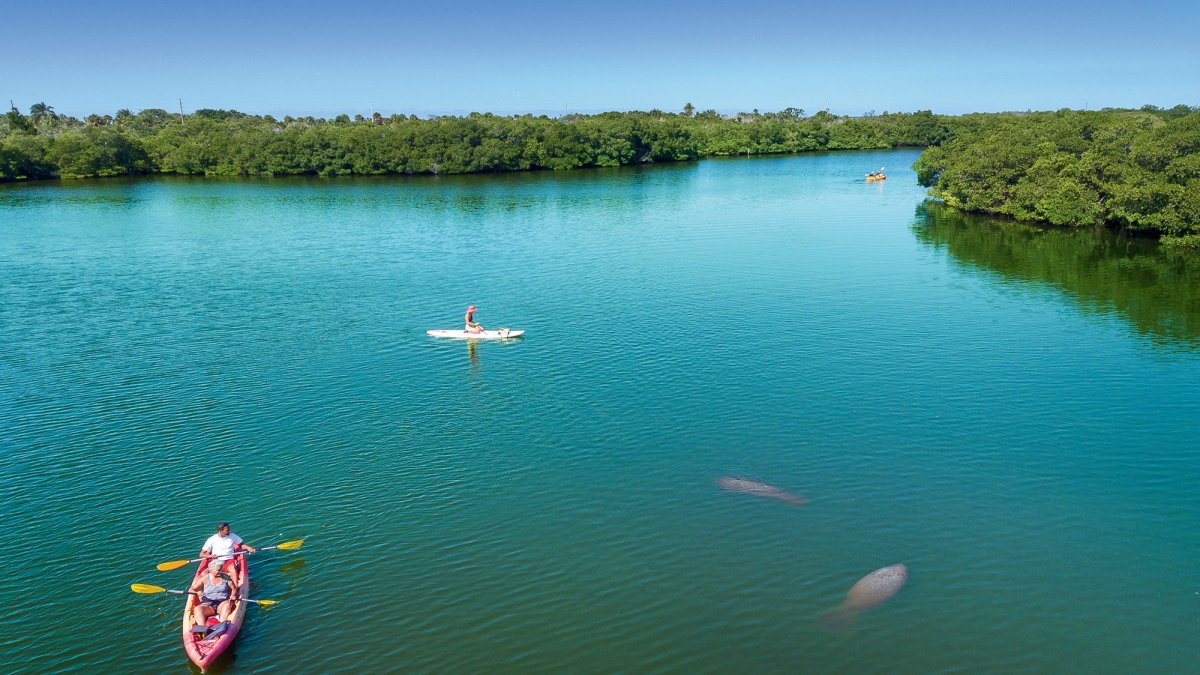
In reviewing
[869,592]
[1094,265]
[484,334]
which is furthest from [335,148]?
[869,592]

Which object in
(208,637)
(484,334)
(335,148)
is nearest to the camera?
(208,637)

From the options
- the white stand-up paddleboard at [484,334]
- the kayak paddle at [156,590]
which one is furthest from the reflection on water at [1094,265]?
the kayak paddle at [156,590]

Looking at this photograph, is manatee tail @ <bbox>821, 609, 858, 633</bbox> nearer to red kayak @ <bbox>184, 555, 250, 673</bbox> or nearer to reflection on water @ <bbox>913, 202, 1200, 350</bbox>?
red kayak @ <bbox>184, 555, 250, 673</bbox>

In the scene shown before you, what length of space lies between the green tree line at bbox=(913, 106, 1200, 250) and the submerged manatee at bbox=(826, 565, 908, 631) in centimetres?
4893

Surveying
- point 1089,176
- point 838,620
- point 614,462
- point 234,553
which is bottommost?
point 838,620

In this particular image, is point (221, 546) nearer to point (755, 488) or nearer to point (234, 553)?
point (234, 553)

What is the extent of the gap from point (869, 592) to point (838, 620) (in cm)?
129

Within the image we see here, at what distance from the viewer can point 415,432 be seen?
29328 mm

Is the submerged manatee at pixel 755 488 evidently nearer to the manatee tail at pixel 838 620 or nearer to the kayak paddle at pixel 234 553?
the manatee tail at pixel 838 620

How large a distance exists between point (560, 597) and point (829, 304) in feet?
98.7

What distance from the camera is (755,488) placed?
24.9 meters

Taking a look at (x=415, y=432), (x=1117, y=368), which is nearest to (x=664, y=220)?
(x=1117, y=368)

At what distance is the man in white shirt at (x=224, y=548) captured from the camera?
787 inches

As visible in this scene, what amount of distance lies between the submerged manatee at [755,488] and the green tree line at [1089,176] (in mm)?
47079
